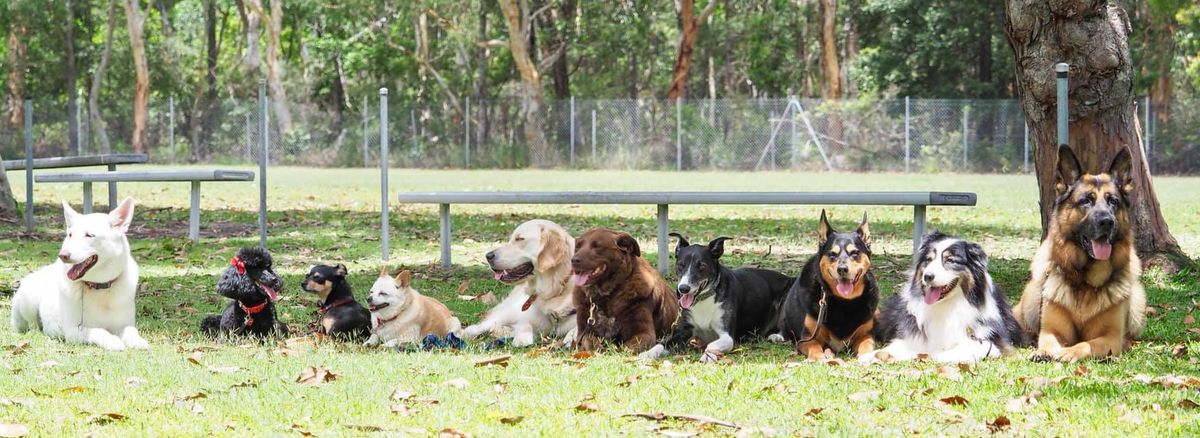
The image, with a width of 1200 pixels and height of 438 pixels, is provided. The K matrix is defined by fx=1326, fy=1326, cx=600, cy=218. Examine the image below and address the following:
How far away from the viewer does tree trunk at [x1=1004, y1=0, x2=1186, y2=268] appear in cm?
1022

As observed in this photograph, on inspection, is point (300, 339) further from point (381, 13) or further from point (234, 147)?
point (381, 13)

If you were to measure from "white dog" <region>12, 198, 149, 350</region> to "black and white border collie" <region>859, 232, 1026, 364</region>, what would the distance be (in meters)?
4.26

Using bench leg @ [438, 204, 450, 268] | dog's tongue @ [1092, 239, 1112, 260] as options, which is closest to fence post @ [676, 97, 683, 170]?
bench leg @ [438, 204, 450, 268]

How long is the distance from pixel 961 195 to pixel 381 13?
40.3 m

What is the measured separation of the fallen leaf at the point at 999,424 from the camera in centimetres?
528

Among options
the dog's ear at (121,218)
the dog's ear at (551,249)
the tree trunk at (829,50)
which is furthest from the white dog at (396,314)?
the tree trunk at (829,50)

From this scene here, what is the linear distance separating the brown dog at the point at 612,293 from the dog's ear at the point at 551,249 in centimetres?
56

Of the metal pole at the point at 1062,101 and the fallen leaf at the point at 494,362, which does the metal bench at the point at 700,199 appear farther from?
the fallen leaf at the point at 494,362

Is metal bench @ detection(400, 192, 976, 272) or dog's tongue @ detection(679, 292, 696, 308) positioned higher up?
metal bench @ detection(400, 192, 976, 272)

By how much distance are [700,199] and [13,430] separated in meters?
6.63

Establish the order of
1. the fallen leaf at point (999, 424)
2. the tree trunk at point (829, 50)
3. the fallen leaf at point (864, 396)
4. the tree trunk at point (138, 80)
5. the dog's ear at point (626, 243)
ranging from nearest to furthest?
the fallen leaf at point (999, 424)
the fallen leaf at point (864, 396)
the dog's ear at point (626, 243)
the tree trunk at point (829, 50)
the tree trunk at point (138, 80)

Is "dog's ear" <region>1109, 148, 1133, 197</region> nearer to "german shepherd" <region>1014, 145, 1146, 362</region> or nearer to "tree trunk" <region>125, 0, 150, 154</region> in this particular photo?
"german shepherd" <region>1014, 145, 1146, 362</region>

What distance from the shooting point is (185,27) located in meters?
57.0

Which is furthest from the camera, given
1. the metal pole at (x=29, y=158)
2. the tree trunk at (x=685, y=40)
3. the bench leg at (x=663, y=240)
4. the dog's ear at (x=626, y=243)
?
the tree trunk at (x=685, y=40)
